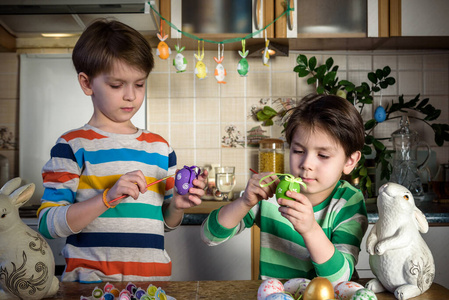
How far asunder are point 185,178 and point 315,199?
1.09 feet

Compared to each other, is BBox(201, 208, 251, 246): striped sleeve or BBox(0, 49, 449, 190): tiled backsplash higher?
BBox(0, 49, 449, 190): tiled backsplash

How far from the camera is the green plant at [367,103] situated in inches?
79.4

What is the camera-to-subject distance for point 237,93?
7.64ft

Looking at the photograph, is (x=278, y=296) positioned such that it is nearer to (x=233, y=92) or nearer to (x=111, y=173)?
(x=111, y=173)

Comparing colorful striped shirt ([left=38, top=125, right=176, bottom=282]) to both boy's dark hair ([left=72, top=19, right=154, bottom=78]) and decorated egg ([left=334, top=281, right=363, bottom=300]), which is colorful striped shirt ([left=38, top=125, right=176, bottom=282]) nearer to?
boy's dark hair ([left=72, top=19, right=154, bottom=78])

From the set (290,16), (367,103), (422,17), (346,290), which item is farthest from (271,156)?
(346,290)

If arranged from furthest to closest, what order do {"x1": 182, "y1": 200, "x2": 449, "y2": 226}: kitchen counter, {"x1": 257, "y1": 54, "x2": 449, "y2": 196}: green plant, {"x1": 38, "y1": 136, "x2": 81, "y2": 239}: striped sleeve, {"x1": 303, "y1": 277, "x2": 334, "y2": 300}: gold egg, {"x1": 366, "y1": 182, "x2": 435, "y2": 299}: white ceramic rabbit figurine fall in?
{"x1": 257, "y1": 54, "x2": 449, "y2": 196}: green plant, {"x1": 182, "y1": 200, "x2": 449, "y2": 226}: kitchen counter, {"x1": 38, "y1": 136, "x2": 81, "y2": 239}: striped sleeve, {"x1": 366, "y1": 182, "x2": 435, "y2": 299}: white ceramic rabbit figurine, {"x1": 303, "y1": 277, "x2": 334, "y2": 300}: gold egg

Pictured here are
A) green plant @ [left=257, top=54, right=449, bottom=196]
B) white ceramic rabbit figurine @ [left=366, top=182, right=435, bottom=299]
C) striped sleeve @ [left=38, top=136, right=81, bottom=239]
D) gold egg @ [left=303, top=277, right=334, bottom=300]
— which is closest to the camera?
gold egg @ [left=303, top=277, right=334, bottom=300]

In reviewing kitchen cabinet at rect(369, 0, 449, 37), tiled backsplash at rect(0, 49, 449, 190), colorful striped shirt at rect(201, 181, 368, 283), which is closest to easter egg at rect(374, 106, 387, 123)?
tiled backsplash at rect(0, 49, 449, 190)

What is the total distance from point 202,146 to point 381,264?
1.60 metres

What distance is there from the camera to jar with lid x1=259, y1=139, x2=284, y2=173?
2158 millimetres

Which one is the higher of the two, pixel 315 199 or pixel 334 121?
pixel 334 121

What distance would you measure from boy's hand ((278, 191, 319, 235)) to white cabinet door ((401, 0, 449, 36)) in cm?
154

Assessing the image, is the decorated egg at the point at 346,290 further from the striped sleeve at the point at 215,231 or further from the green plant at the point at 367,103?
the green plant at the point at 367,103
